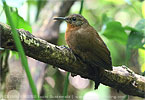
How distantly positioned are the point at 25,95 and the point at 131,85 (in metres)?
1.11

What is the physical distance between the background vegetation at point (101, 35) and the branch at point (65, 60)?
0.73 feet

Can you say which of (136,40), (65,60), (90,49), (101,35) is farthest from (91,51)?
(101,35)

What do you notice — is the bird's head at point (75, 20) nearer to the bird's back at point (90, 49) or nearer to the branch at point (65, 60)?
the bird's back at point (90, 49)

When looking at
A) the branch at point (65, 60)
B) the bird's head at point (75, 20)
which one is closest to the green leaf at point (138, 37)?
the branch at point (65, 60)

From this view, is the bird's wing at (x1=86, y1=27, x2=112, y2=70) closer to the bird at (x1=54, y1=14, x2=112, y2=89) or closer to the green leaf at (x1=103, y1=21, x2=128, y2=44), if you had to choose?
the bird at (x1=54, y1=14, x2=112, y2=89)

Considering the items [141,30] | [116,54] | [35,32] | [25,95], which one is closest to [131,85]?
[141,30]

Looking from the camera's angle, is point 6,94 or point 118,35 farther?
point 118,35

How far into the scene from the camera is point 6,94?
212 centimetres

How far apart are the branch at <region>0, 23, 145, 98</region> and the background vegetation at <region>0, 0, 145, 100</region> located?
0.22 metres

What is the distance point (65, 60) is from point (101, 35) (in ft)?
5.07

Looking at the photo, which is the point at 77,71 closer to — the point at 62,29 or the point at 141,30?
the point at 141,30

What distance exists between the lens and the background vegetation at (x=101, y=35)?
6.95 feet

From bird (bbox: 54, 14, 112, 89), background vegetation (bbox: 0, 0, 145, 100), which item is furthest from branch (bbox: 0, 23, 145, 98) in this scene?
background vegetation (bbox: 0, 0, 145, 100)

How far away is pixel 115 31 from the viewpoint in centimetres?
226
